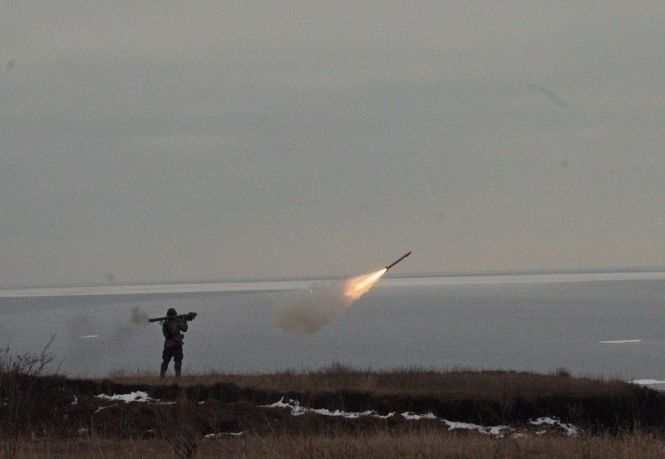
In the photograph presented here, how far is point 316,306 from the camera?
126 feet

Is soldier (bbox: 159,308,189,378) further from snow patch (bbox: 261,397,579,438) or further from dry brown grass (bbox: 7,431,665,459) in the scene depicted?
dry brown grass (bbox: 7,431,665,459)

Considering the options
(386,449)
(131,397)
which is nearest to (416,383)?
(131,397)

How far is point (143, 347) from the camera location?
102 meters

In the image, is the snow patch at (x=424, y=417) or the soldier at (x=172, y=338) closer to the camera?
the snow patch at (x=424, y=417)

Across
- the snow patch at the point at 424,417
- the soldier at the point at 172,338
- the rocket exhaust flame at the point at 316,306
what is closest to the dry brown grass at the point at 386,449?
the snow patch at the point at 424,417

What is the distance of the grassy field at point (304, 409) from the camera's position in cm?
1983

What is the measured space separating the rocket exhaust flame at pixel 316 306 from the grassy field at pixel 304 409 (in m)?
9.26

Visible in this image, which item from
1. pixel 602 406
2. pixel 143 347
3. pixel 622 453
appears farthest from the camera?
pixel 143 347

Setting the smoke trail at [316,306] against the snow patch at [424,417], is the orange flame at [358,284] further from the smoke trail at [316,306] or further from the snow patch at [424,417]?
the snow patch at [424,417]

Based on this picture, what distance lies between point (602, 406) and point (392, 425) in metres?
6.31

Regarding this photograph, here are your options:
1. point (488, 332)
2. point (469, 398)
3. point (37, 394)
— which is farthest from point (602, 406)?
point (488, 332)

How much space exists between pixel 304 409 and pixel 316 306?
14844 mm

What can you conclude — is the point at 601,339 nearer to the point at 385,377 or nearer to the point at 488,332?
the point at 488,332

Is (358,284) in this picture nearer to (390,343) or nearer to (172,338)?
(172,338)
